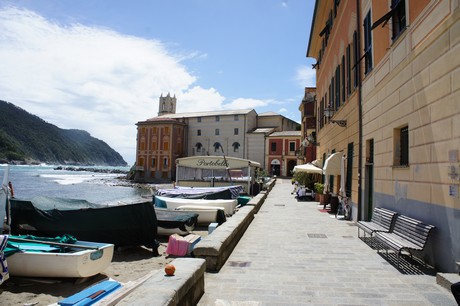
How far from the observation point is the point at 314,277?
530 cm

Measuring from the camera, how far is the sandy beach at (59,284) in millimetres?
6781

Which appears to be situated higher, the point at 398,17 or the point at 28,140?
the point at 28,140

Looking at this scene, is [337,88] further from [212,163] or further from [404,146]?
[212,163]

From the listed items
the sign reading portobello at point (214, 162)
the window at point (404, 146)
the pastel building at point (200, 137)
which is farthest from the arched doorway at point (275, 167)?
the window at point (404, 146)

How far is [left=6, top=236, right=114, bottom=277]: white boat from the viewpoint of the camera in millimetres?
7488

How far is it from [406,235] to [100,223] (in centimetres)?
804

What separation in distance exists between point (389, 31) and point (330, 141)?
9.75 metres

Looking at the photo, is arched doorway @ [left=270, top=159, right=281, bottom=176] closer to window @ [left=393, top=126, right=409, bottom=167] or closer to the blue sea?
the blue sea

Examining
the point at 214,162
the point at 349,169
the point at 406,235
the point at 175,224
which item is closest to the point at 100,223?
the point at 175,224

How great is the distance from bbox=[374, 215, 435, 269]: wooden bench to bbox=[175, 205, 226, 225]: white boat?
8121 millimetres

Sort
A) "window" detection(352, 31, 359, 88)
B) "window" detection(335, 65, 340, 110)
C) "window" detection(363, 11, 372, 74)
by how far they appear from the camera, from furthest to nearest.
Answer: "window" detection(335, 65, 340, 110) → "window" detection(352, 31, 359, 88) → "window" detection(363, 11, 372, 74)

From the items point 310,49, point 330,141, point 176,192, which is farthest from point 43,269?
point 310,49

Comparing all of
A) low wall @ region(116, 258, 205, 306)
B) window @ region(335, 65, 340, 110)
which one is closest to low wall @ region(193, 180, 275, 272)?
low wall @ region(116, 258, 205, 306)

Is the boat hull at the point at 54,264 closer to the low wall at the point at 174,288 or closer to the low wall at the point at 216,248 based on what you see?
the low wall at the point at 216,248
